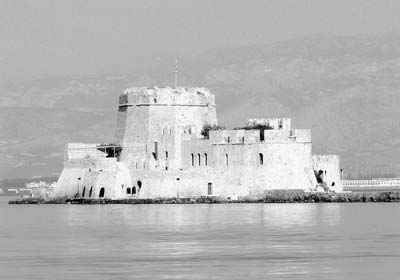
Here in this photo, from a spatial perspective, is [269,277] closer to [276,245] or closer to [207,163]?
[276,245]

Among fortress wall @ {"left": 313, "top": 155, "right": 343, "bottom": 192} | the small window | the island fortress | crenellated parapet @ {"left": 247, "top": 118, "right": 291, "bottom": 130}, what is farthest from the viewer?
fortress wall @ {"left": 313, "top": 155, "right": 343, "bottom": 192}

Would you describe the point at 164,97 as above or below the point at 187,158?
above

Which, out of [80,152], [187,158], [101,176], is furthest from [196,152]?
[80,152]

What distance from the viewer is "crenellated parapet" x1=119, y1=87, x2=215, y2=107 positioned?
9050 cm

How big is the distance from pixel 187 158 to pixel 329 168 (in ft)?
25.6

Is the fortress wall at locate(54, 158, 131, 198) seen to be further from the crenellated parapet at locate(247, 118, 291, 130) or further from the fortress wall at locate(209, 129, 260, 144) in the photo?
the crenellated parapet at locate(247, 118, 291, 130)

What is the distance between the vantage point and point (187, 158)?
293ft

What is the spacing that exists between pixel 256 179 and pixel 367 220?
2114 cm

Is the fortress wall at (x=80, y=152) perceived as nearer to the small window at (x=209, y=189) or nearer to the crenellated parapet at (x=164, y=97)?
the crenellated parapet at (x=164, y=97)

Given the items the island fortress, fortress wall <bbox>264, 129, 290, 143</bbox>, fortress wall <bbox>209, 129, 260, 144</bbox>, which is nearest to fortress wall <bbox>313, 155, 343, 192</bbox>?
the island fortress

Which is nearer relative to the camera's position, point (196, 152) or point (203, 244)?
point (203, 244)

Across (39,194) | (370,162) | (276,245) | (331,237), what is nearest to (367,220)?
(331,237)

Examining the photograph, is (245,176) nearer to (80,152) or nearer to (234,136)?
(234,136)

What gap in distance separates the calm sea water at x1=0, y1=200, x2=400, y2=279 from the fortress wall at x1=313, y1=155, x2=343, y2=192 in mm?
14085
